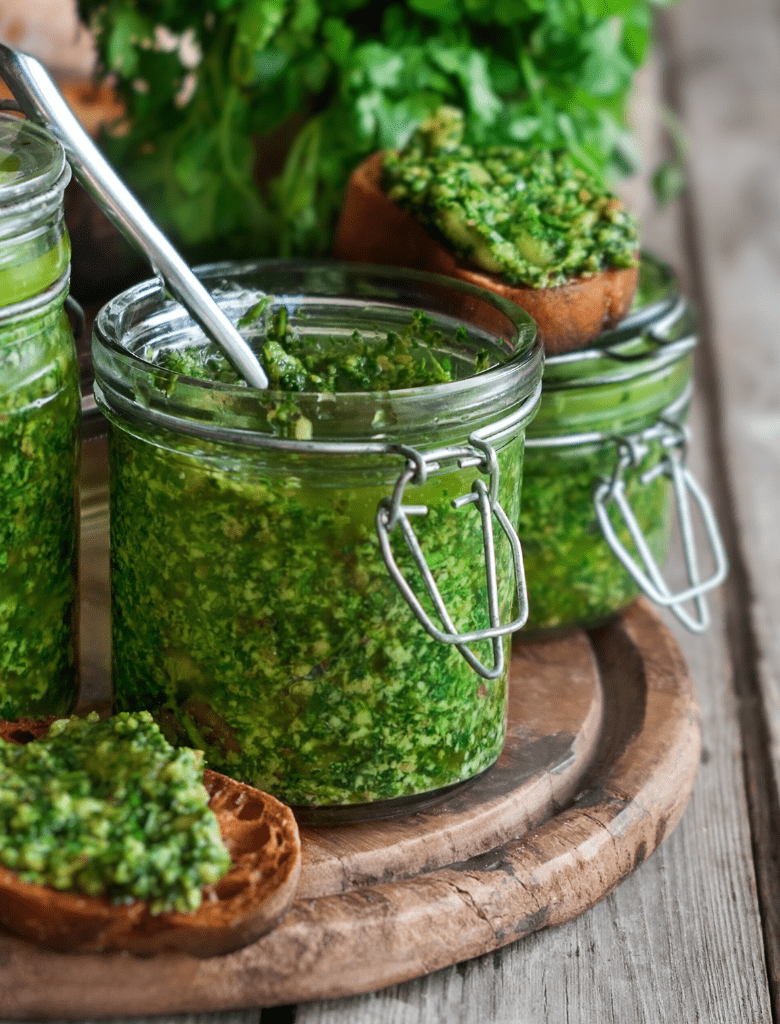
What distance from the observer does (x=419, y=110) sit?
1.37 m

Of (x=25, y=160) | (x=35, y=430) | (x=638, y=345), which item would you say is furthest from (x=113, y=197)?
(x=638, y=345)

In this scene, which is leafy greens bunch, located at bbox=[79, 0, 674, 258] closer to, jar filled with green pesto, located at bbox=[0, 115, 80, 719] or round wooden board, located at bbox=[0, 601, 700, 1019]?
jar filled with green pesto, located at bbox=[0, 115, 80, 719]

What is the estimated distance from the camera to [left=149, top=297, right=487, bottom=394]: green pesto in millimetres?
1005

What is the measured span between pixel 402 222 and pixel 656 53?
2371 mm

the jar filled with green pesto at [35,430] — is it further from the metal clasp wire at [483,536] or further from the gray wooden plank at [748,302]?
the gray wooden plank at [748,302]

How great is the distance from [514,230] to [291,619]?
1.48 ft

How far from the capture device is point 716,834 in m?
1.11

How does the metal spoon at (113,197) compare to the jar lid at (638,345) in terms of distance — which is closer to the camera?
the metal spoon at (113,197)

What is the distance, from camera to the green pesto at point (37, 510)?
0.91m

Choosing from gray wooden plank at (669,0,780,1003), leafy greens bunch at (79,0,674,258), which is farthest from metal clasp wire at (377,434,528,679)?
leafy greens bunch at (79,0,674,258)

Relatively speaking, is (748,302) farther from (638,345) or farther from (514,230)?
(514,230)

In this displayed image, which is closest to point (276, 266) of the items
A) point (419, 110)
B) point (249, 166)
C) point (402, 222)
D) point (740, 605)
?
point (402, 222)

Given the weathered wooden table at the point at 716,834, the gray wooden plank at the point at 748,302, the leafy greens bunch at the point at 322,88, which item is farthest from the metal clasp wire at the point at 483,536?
the leafy greens bunch at the point at 322,88

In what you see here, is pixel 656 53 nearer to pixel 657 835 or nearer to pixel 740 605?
pixel 740 605
